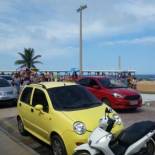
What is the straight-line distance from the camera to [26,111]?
11.1 meters

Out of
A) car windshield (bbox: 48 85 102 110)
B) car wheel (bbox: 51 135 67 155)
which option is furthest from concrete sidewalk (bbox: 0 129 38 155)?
car windshield (bbox: 48 85 102 110)

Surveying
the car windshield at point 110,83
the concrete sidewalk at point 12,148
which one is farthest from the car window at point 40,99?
the car windshield at point 110,83

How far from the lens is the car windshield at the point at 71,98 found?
9378mm

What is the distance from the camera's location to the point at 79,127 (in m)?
8.32

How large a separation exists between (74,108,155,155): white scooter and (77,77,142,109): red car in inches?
376

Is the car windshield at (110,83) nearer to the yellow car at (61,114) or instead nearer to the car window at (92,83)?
the car window at (92,83)

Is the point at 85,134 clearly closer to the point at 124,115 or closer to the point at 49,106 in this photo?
the point at 49,106

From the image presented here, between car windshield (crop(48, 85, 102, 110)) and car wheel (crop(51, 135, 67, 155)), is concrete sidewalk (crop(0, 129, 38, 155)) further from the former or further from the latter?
car windshield (crop(48, 85, 102, 110))

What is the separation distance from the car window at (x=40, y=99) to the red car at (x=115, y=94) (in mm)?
6798

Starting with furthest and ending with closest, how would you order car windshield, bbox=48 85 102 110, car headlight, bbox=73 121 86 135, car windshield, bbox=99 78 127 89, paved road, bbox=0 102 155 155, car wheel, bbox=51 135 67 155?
1. car windshield, bbox=99 78 127 89
2. paved road, bbox=0 102 155 155
3. car windshield, bbox=48 85 102 110
4. car wheel, bbox=51 135 67 155
5. car headlight, bbox=73 121 86 135

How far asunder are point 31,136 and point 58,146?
11.5 ft

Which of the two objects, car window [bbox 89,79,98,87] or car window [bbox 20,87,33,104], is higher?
car window [bbox 20,87,33,104]

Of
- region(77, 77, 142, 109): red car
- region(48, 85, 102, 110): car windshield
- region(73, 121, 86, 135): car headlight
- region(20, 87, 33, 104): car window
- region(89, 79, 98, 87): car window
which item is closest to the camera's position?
region(73, 121, 86, 135): car headlight

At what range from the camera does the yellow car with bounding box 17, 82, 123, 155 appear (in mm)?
8281
